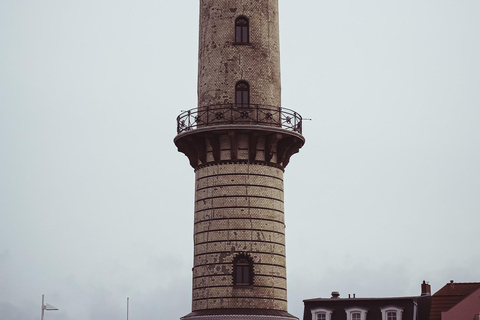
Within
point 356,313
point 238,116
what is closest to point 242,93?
point 238,116

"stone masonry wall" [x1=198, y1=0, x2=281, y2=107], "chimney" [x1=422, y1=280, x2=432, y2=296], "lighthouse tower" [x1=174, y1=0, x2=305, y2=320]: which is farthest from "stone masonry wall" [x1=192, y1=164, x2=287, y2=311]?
"chimney" [x1=422, y1=280, x2=432, y2=296]

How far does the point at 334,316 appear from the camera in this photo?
198ft

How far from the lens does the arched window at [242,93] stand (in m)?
45.0

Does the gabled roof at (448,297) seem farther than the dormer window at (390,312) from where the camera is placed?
No

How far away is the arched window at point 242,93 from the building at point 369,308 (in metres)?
20.5

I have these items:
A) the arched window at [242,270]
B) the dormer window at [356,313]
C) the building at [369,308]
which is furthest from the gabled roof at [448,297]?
the arched window at [242,270]

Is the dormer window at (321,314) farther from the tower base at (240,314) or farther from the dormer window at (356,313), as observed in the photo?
the tower base at (240,314)

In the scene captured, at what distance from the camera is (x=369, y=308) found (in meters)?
59.9

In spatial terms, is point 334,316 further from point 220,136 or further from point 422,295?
point 220,136

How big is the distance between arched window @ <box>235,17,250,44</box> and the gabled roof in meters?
20.8

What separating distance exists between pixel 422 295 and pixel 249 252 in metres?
21.7

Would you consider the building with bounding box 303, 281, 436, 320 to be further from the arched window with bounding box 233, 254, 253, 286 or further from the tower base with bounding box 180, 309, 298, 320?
the arched window with bounding box 233, 254, 253, 286

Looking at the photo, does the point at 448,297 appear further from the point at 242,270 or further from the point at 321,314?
the point at 242,270

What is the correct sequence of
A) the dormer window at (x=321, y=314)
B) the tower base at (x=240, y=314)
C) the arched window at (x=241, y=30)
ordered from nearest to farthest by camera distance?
1. the tower base at (x=240, y=314)
2. the arched window at (x=241, y=30)
3. the dormer window at (x=321, y=314)
